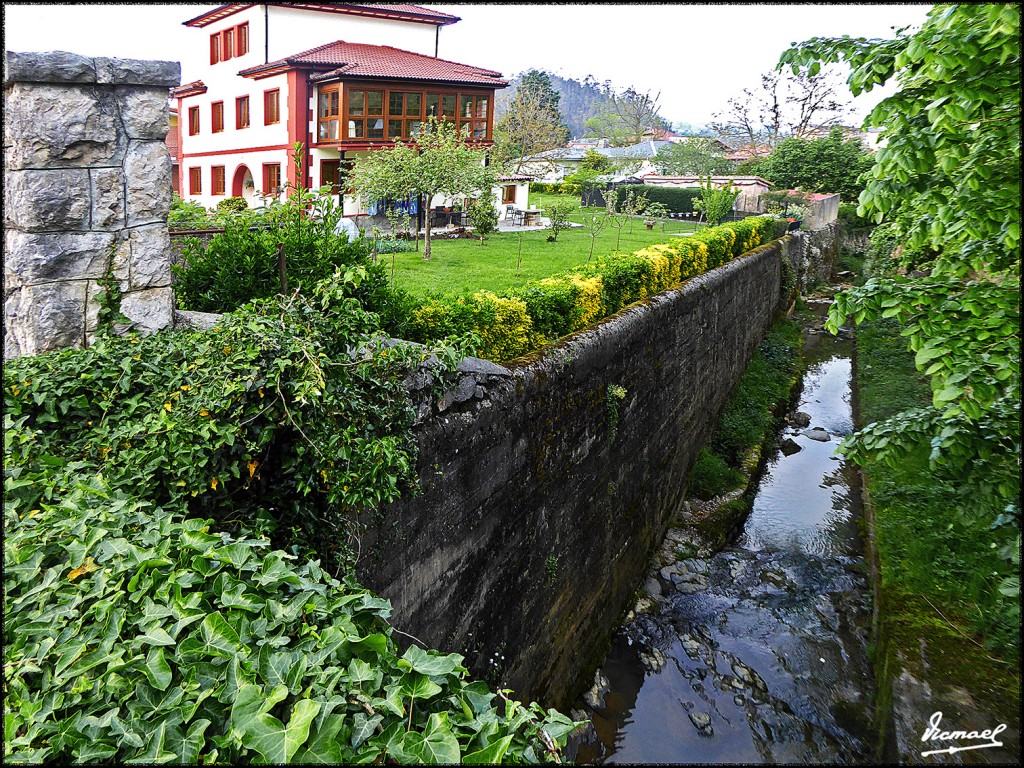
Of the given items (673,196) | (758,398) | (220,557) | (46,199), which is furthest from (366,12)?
(220,557)

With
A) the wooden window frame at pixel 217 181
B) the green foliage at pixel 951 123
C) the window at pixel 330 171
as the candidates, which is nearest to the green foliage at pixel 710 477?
the green foliage at pixel 951 123

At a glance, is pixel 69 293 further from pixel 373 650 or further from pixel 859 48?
pixel 859 48

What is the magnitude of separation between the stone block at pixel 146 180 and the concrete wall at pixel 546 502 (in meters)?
1.96

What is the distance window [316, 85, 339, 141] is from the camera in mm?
24859

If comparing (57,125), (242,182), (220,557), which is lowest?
(220,557)

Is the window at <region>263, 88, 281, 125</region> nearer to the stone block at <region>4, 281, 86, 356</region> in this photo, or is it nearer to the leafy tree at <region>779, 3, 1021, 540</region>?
the stone block at <region>4, 281, 86, 356</region>

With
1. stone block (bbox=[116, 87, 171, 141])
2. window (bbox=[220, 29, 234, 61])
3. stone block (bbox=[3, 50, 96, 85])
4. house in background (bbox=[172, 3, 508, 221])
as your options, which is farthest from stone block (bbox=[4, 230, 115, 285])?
window (bbox=[220, 29, 234, 61])

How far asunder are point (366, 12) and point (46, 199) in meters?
26.9

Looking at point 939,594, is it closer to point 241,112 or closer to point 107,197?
point 107,197

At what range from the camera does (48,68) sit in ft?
12.6

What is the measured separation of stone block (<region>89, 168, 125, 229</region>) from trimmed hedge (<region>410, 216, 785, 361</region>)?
2.18 meters

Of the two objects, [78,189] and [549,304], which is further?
[549,304]

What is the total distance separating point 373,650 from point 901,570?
23.7 feet

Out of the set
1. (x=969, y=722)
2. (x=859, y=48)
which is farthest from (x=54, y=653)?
(x=969, y=722)
